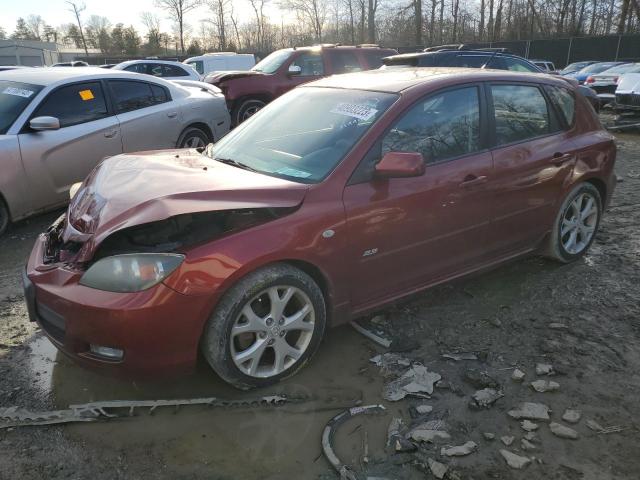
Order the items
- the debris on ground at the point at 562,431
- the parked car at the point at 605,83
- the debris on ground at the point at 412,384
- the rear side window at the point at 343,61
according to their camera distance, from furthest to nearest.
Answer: the parked car at the point at 605,83, the rear side window at the point at 343,61, the debris on ground at the point at 412,384, the debris on ground at the point at 562,431

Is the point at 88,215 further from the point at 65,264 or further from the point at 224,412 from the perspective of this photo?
the point at 224,412

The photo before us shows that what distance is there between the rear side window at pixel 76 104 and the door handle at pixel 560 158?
4765 mm

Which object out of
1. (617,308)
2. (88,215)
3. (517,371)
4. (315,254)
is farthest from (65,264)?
(617,308)

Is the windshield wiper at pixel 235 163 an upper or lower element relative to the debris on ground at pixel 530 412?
upper

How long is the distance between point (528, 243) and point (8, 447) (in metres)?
3.70

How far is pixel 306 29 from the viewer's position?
5762cm

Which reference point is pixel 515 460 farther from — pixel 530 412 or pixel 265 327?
pixel 265 327

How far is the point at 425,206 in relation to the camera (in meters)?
3.24

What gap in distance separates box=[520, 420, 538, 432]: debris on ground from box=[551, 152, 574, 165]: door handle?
7.15 ft

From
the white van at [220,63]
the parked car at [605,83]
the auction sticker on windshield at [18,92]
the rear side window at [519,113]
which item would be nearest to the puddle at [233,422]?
the rear side window at [519,113]

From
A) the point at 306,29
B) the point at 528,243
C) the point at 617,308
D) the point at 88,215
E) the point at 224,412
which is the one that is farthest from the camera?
the point at 306,29

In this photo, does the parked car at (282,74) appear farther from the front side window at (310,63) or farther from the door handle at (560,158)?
the door handle at (560,158)

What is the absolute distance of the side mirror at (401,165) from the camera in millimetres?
2920

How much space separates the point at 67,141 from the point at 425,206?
405cm
